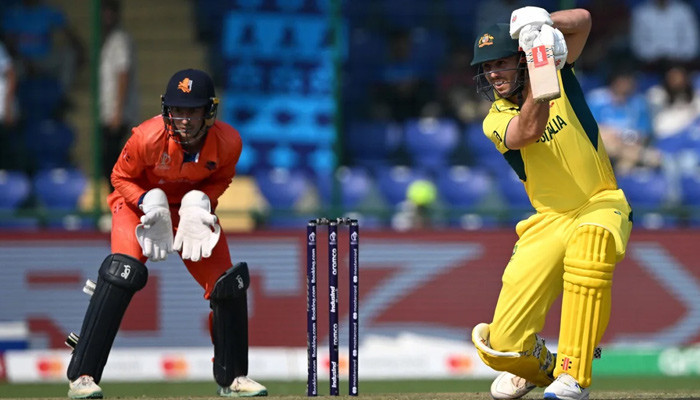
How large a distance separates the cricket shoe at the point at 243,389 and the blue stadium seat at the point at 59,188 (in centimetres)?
458

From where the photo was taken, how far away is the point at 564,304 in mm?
5699

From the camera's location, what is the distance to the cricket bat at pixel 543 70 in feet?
17.7

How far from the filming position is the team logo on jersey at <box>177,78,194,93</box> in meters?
6.39

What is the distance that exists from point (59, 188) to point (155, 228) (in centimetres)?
474

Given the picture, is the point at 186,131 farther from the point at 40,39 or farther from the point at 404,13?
the point at 404,13

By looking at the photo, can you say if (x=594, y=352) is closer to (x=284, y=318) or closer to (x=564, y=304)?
(x=564, y=304)

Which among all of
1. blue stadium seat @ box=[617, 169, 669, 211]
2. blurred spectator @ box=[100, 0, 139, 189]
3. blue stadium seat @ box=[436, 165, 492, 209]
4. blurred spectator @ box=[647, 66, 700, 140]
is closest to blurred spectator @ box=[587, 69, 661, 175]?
blue stadium seat @ box=[617, 169, 669, 211]

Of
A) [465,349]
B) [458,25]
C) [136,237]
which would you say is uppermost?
[458,25]

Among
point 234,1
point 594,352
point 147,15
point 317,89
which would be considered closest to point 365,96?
point 317,89

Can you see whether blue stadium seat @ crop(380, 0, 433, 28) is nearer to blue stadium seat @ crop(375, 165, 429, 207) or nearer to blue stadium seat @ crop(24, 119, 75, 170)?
blue stadium seat @ crop(375, 165, 429, 207)

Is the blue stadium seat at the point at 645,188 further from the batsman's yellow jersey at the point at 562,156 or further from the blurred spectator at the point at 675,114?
the batsman's yellow jersey at the point at 562,156

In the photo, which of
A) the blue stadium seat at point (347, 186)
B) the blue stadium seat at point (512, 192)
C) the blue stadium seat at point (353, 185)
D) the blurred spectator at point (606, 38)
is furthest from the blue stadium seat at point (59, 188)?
the blurred spectator at point (606, 38)

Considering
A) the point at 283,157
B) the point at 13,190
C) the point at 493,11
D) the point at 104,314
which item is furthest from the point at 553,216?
the point at 493,11

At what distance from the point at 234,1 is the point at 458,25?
226 cm
